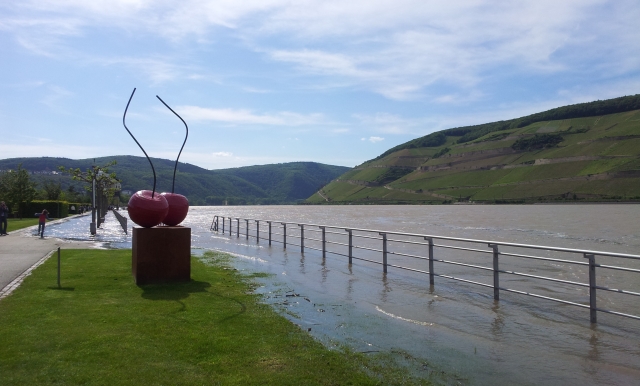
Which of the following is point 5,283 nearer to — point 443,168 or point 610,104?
point 443,168

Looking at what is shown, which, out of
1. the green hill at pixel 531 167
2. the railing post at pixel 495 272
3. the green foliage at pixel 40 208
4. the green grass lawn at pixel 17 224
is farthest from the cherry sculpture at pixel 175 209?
the green hill at pixel 531 167

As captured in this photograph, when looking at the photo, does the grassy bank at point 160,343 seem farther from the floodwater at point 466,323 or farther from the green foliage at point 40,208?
the green foliage at point 40,208

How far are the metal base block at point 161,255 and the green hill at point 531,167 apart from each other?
104 m

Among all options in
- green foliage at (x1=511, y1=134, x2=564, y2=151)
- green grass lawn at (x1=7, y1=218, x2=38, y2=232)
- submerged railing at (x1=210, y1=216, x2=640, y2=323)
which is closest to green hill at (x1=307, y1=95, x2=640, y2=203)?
green foliage at (x1=511, y1=134, x2=564, y2=151)

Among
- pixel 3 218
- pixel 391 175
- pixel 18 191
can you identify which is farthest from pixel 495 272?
pixel 391 175

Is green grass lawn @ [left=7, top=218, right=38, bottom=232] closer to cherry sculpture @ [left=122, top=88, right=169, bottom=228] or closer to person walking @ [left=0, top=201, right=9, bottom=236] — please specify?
person walking @ [left=0, top=201, right=9, bottom=236]

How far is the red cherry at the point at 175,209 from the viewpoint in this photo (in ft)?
34.7

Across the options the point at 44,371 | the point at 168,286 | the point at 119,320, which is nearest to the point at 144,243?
the point at 168,286

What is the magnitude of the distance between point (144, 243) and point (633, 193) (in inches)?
4210

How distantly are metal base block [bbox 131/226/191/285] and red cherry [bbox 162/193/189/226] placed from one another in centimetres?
112

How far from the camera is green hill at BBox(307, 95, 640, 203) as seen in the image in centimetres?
10656

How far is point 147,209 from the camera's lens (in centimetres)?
952

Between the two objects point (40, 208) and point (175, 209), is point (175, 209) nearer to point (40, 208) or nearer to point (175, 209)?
point (175, 209)

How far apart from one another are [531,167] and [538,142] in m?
15.7
